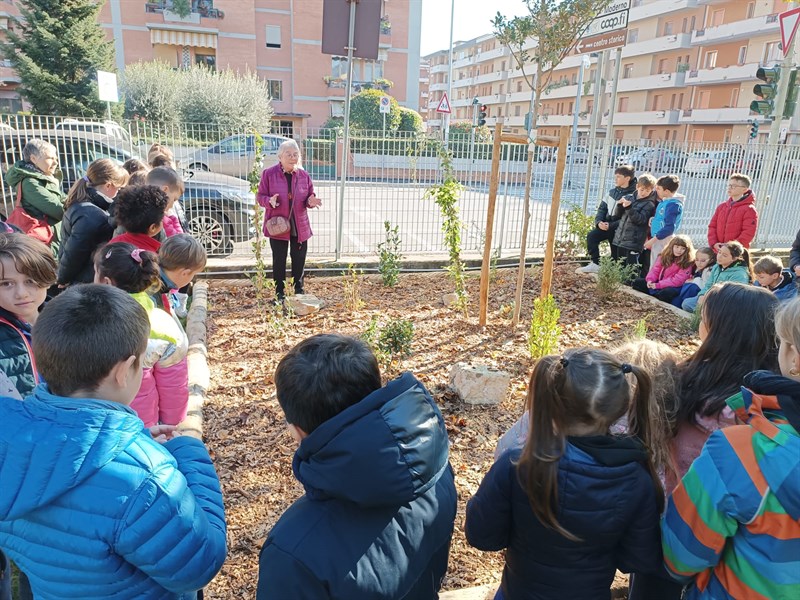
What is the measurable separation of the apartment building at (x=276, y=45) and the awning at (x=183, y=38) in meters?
0.06

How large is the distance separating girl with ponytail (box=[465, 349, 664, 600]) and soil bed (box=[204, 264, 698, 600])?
A: 1.07 meters

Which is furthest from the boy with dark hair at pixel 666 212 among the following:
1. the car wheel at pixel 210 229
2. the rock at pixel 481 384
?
the car wheel at pixel 210 229

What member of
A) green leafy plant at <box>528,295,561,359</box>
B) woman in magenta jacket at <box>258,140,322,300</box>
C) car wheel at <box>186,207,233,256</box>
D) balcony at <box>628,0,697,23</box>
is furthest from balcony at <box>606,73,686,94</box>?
green leafy plant at <box>528,295,561,359</box>

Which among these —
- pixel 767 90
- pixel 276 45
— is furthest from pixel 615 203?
pixel 276 45

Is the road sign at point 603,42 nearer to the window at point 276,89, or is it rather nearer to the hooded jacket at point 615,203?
the hooded jacket at point 615,203

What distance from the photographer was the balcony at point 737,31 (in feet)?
117

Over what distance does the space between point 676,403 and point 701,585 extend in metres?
0.64

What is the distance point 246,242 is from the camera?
9.34 m

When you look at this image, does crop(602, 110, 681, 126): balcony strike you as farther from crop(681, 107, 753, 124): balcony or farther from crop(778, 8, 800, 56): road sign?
crop(778, 8, 800, 56): road sign

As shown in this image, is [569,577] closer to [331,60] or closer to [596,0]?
[596,0]

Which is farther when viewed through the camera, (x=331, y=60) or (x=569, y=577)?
(x=331, y=60)

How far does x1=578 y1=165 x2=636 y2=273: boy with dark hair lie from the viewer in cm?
782

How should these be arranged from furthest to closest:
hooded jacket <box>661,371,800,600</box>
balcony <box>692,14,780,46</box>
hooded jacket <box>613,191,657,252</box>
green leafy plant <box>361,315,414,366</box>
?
1. balcony <box>692,14,780,46</box>
2. hooded jacket <box>613,191,657,252</box>
3. green leafy plant <box>361,315,414,366</box>
4. hooded jacket <box>661,371,800,600</box>

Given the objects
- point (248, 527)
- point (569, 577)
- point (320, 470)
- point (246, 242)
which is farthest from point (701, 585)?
point (246, 242)
